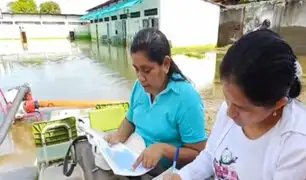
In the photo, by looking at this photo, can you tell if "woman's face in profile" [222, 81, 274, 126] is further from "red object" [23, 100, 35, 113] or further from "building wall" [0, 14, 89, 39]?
"building wall" [0, 14, 89, 39]

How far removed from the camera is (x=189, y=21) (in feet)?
33.0

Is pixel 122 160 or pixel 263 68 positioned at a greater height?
pixel 263 68

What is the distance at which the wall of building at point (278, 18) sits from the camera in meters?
8.45

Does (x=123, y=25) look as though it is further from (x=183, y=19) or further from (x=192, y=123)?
(x=192, y=123)

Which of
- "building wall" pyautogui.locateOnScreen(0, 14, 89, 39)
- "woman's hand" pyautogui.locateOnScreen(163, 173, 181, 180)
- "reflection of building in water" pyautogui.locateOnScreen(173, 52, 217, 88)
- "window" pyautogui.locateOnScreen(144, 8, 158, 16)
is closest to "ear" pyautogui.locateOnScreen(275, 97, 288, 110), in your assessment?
"woman's hand" pyautogui.locateOnScreen(163, 173, 181, 180)

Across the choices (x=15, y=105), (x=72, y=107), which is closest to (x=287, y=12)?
(x=72, y=107)

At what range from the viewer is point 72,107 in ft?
11.4

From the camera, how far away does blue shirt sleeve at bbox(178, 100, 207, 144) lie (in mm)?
1062

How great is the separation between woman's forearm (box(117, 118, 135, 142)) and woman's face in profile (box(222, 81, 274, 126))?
28.6 inches

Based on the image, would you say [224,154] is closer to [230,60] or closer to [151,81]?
[230,60]

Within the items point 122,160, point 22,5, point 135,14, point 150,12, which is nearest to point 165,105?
point 122,160

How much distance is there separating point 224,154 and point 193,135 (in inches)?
13.7

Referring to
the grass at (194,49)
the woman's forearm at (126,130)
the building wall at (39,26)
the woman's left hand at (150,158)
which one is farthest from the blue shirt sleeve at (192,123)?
the building wall at (39,26)

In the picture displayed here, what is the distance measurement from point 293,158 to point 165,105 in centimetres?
60
